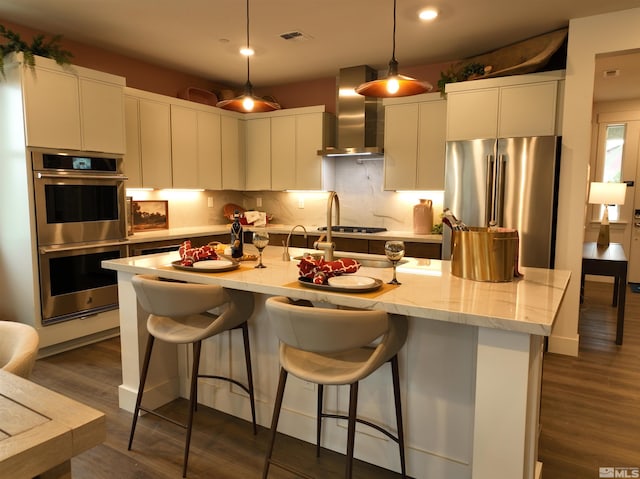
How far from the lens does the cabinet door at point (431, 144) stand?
14.2 feet

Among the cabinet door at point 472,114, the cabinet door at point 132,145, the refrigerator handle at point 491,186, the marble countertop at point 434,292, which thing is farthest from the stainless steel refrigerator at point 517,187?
the cabinet door at point 132,145

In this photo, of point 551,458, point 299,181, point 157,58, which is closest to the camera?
point 551,458

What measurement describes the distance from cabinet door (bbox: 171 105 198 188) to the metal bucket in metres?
3.56

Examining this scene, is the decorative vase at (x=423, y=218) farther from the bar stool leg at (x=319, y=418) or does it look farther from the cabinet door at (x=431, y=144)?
the bar stool leg at (x=319, y=418)

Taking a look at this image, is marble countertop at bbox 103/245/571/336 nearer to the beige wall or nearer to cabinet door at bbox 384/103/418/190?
the beige wall

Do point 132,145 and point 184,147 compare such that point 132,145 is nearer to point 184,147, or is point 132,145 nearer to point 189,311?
point 184,147

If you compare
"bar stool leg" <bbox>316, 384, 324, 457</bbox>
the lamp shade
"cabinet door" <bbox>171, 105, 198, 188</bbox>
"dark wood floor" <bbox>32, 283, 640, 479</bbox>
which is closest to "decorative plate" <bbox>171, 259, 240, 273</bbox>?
"bar stool leg" <bbox>316, 384, 324, 457</bbox>

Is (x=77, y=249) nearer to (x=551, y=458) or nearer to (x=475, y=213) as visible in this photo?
(x=475, y=213)

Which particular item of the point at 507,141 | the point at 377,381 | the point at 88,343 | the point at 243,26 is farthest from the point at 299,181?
the point at 377,381

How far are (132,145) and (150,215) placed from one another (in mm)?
828

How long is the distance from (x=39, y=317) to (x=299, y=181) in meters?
2.95

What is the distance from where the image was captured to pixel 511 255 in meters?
1.95

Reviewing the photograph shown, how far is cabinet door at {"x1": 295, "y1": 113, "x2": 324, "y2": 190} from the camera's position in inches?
198

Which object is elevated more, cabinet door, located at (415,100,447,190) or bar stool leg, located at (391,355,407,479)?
cabinet door, located at (415,100,447,190)
